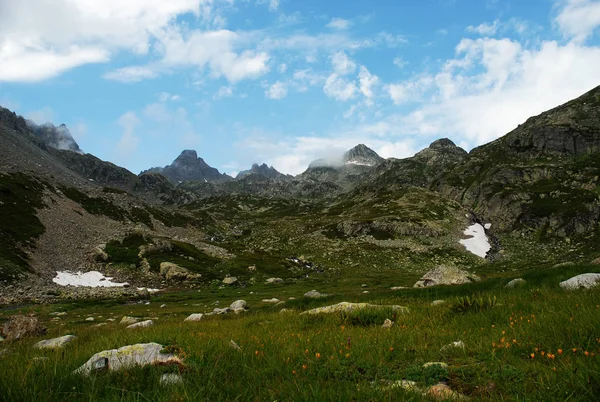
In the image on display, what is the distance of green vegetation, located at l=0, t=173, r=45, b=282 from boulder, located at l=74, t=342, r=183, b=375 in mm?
59767

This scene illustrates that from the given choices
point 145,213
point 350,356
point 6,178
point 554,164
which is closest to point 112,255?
point 6,178

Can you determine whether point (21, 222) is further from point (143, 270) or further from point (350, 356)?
point (350, 356)

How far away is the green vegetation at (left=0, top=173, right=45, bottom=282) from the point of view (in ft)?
188

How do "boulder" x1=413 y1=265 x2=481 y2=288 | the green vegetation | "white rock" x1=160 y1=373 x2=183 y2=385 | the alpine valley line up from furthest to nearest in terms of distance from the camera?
the green vegetation < "boulder" x1=413 y1=265 x2=481 y2=288 < the alpine valley < "white rock" x1=160 y1=373 x2=183 y2=385

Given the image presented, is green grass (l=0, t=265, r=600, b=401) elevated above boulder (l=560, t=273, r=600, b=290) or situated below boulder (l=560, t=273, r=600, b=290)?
above

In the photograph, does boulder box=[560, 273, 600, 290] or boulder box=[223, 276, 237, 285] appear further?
boulder box=[223, 276, 237, 285]

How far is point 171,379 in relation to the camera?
4.58 m

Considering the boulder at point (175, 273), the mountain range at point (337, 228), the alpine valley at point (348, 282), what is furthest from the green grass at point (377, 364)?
the boulder at point (175, 273)

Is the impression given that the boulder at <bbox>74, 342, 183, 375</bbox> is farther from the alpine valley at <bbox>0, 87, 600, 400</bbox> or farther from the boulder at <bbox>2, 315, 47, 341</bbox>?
the boulder at <bbox>2, 315, 47, 341</bbox>

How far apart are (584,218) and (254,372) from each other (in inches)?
5432

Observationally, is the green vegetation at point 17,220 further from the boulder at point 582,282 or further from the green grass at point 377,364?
the boulder at point 582,282

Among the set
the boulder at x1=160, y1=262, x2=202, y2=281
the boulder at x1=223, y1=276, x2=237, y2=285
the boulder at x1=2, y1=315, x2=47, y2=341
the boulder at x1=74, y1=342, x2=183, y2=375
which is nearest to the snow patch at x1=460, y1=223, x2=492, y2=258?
the boulder at x1=223, y1=276, x2=237, y2=285

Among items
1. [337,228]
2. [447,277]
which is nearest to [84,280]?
[447,277]

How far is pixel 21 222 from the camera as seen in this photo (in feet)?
260
